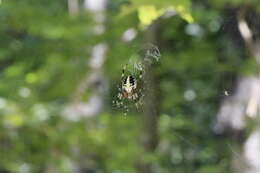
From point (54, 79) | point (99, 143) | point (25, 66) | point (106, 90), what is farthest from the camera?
point (106, 90)

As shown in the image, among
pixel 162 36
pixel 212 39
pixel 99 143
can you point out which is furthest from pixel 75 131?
pixel 212 39

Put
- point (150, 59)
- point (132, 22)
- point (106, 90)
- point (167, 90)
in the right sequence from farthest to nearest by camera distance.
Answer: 1. point (167, 90)
2. point (106, 90)
3. point (132, 22)
4. point (150, 59)

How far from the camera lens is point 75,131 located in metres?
3.04

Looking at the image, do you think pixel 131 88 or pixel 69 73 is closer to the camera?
pixel 131 88

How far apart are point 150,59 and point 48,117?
2091mm

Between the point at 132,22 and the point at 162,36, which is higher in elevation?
the point at 162,36

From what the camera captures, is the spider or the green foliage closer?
the spider

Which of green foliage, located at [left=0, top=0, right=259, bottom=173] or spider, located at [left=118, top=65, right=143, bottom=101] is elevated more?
green foliage, located at [left=0, top=0, right=259, bottom=173]

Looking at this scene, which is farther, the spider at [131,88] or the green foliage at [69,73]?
the green foliage at [69,73]

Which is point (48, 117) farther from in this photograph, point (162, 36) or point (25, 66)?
point (162, 36)

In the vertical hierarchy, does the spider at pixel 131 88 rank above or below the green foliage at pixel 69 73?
below

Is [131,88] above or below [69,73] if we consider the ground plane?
below

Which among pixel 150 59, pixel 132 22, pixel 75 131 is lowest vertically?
pixel 150 59

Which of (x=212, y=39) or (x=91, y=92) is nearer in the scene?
(x=91, y=92)
